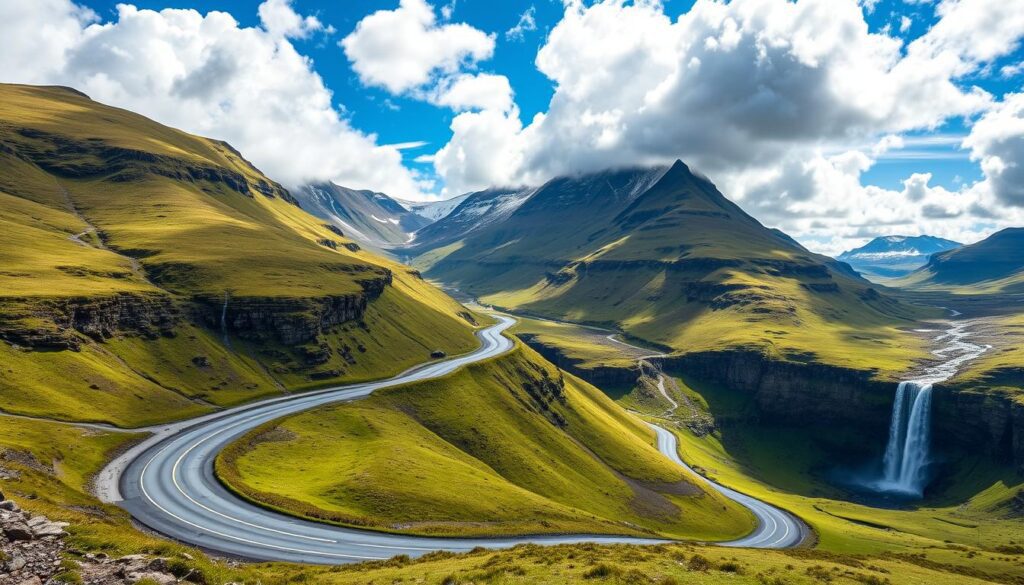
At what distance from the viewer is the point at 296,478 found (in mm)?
84062

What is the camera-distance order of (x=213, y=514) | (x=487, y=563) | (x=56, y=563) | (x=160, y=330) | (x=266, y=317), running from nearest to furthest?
(x=56, y=563), (x=487, y=563), (x=213, y=514), (x=160, y=330), (x=266, y=317)

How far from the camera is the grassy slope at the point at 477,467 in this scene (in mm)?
78000

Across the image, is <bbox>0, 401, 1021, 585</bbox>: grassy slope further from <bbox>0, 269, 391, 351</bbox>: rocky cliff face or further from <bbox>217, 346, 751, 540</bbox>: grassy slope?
<bbox>0, 269, 391, 351</bbox>: rocky cliff face

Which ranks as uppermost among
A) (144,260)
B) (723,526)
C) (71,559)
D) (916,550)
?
(144,260)

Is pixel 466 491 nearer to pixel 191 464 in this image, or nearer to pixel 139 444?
pixel 191 464

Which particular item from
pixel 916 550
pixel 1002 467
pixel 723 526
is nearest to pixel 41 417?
pixel 723 526

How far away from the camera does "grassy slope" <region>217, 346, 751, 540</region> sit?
78.0 metres

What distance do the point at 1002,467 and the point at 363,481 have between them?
23934cm

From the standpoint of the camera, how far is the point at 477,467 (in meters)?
112

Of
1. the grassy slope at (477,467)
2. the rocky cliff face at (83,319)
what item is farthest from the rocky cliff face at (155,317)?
the grassy slope at (477,467)

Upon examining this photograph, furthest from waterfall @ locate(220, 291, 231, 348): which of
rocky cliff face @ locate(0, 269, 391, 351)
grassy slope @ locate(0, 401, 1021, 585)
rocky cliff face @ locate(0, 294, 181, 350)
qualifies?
grassy slope @ locate(0, 401, 1021, 585)

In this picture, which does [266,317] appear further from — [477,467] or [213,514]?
[213,514]

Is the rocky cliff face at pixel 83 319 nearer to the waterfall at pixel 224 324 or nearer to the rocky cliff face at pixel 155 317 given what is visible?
the rocky cliff face at pixel 155 317

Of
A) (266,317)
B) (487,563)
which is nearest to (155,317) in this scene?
(266,317)
